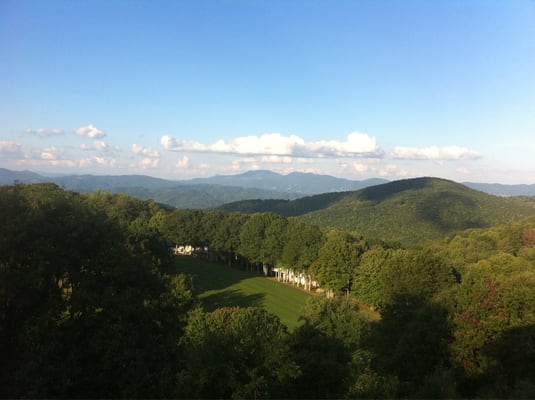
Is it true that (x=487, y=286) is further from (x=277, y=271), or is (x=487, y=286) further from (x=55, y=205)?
(x=277, y=271)

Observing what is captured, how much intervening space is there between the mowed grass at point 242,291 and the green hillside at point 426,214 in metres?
50.4

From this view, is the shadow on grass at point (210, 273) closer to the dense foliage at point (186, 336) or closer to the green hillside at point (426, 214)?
the dense foliage at point (186, 336)

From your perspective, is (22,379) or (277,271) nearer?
(22,379)

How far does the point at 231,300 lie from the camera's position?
45.2m

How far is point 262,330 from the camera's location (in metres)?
15.5

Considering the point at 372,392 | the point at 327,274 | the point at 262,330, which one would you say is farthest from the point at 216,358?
the point at 327,274

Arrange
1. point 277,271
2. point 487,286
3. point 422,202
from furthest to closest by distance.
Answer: point 422,202
point 277,271
point 487,286

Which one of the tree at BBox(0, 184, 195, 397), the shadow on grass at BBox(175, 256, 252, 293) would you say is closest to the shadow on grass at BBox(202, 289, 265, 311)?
the shadow on grass at BBox(175, 256, 252, 293)

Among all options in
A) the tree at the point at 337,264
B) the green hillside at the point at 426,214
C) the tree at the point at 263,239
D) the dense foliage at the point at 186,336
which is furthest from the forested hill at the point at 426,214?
the dense foliage at the point at 186,336

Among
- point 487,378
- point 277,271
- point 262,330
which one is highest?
point 262,330

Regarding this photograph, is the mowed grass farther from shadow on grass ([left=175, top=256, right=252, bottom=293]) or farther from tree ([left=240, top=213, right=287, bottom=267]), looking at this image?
tree ([left=240, top=213, right=287, bottom=267])

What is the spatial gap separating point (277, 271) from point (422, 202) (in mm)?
88592

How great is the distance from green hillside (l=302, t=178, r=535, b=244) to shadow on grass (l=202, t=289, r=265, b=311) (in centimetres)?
5879

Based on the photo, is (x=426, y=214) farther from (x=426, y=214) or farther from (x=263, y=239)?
(x=263, y=239)
